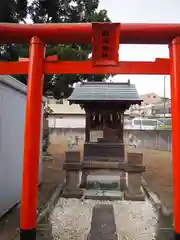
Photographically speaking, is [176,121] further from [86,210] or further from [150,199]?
[150,199]

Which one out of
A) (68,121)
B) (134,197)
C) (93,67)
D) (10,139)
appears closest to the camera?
(93,67)

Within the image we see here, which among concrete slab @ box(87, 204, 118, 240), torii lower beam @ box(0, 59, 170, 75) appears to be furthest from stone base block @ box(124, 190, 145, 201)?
torii lower beam @ box(0, 59, 170, 75)

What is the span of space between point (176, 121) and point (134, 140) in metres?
18.3

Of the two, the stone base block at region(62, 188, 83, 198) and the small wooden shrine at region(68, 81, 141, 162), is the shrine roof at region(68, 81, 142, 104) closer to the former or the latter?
the small wooden shrine at region(68, 81, 141, 162)

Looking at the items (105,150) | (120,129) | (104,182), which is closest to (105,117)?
(120,129)

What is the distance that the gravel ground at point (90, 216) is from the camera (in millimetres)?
3822

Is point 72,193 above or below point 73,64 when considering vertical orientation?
below

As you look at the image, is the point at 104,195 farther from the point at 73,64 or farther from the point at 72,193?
the point at 73,64

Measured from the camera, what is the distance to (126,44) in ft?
8.68

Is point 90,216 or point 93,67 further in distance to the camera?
point 90,216

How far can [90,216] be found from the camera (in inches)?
183

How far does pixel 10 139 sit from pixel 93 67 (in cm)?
319

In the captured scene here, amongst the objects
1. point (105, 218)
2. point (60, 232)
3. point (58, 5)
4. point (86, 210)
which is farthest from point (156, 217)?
point (58, 5)

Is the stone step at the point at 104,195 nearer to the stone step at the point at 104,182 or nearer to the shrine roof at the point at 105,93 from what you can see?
the stone step at the point at 104,182
